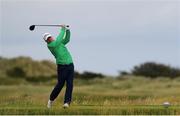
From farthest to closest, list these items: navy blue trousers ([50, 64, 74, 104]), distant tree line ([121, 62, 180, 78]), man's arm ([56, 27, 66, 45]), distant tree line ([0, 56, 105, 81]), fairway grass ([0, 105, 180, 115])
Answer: distant tree line ([121, 62, 180, 78])
distant tree line ([0, 56, 105, 81])
navy blue trousers ([50, 64, 74, 104])
man's arm ([56, 27, 66, 45])
fairway grass ([0, 105, 180, 115])

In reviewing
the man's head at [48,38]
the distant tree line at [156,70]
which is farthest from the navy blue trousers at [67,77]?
the distant tree line at [156,70]

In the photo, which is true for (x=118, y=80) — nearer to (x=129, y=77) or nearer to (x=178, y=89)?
(x=129, y=77)

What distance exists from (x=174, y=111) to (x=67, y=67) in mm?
3268

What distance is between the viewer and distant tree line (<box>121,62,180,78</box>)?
71750 mm

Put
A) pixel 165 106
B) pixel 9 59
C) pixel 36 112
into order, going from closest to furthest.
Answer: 1. pixel 36 112
2. pixel 165 106
3. pixel 9 59

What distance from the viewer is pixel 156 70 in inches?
2854

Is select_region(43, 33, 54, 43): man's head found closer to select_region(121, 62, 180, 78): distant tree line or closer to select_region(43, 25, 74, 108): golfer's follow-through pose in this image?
select_region(43, 25, 74, 108): golfer's follow-through pose

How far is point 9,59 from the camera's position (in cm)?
4866

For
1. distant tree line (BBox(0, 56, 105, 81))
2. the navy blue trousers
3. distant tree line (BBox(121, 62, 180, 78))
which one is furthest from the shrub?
the navy blue trousers

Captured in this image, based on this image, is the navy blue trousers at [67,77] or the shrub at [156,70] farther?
the shrub at [156,70]

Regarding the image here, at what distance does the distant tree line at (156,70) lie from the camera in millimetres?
71750

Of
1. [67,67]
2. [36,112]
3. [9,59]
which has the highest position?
[9,59]

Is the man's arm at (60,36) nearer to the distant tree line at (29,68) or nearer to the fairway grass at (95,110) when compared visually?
the fairway grass at (95,110)

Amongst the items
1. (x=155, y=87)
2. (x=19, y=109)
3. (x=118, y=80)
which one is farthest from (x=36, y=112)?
(x=118, y=80)
